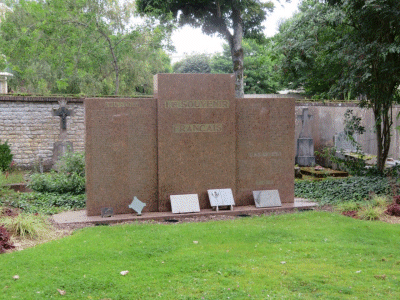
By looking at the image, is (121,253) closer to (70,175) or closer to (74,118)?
(70,175)

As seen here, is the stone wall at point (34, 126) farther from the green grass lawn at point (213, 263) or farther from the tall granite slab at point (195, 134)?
the green grass lawn at point (213, 263)

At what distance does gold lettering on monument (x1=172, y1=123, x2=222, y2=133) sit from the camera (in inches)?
354

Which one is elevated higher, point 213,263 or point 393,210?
point 393,210

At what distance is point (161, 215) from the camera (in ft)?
28.3

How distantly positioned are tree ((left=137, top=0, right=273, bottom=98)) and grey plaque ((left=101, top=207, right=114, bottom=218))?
10629mm

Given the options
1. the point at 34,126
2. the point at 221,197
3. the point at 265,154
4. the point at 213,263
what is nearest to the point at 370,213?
the point at 265,154

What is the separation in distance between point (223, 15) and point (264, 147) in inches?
458

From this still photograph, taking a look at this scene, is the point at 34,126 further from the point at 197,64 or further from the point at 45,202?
the point at 197,64

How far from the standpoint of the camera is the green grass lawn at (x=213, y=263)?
471cm

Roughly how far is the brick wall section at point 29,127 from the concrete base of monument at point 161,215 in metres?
7.97

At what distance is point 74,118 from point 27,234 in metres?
10.3

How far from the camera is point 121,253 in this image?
6000 millimetres

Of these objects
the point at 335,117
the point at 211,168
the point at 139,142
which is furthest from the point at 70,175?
the point at 335,117

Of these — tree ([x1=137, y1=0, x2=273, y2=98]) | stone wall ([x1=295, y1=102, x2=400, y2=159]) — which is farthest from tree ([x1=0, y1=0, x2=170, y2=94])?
stone wall ([x1=295, y1=102, x2=400, y2=159])
